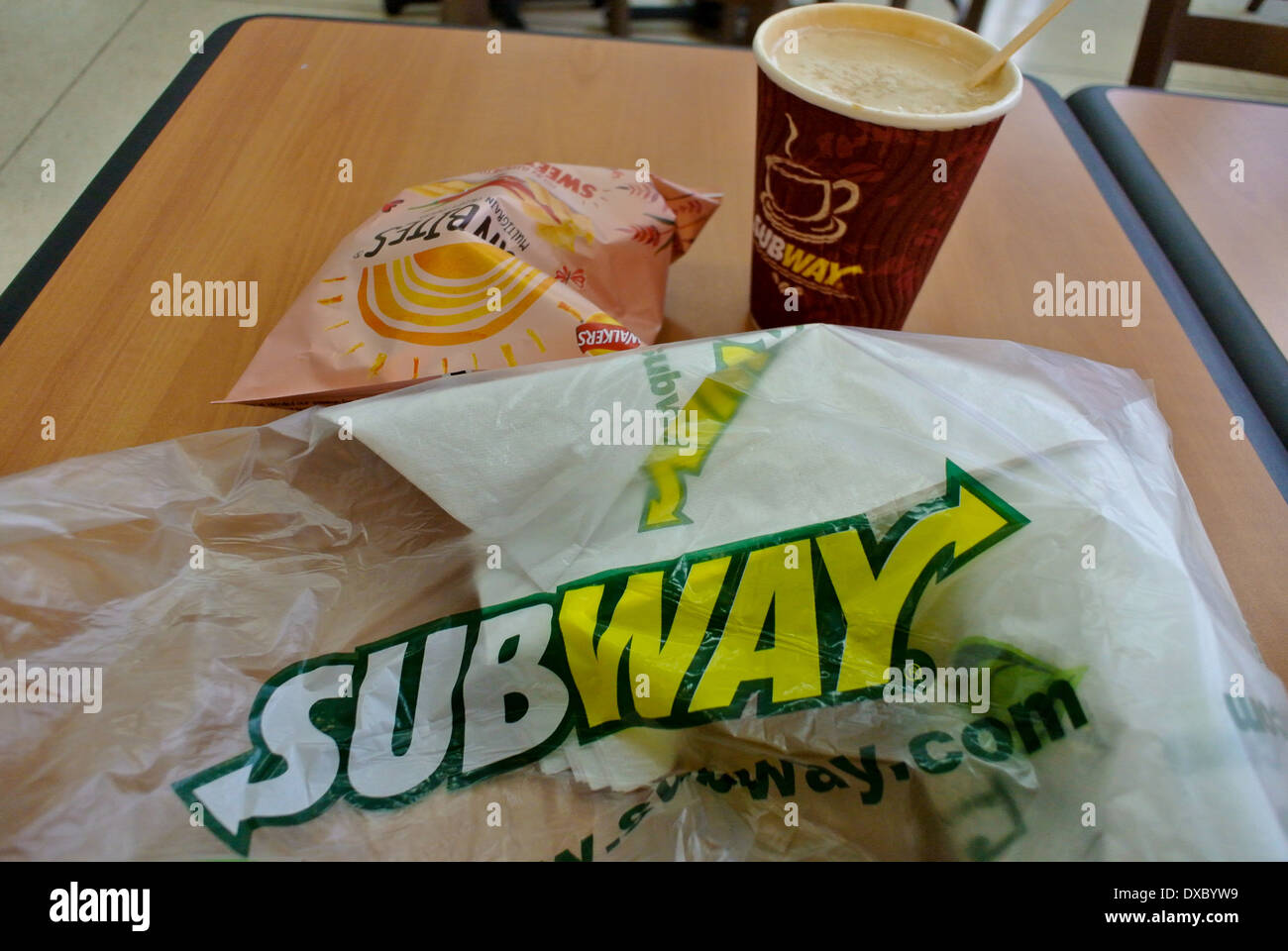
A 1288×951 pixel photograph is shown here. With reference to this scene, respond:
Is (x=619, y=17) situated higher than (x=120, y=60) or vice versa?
(x=619, y=17)

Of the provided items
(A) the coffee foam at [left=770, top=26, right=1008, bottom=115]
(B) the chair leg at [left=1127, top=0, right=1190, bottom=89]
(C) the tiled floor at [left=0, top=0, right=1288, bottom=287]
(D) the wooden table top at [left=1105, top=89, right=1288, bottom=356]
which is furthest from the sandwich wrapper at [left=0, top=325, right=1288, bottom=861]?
(C) the tiled floor at [left=0, top=0, right=1288, bottom=287]

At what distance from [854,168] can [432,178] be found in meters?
0.32

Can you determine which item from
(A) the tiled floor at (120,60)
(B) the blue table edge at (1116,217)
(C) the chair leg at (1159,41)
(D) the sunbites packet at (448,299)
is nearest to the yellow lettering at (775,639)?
(D) the sunbites packet at (448,299)

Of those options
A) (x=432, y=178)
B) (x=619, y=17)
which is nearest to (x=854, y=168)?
(x=432, y=178)

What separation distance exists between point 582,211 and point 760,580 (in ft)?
Result: 0.77

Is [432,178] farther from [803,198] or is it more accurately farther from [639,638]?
[639,638]

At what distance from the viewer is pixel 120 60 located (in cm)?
183

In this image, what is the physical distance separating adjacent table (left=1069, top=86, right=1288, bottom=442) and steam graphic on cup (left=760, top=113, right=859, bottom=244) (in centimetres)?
29

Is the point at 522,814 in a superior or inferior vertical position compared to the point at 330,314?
inferior

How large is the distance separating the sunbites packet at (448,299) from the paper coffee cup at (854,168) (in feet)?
0.30

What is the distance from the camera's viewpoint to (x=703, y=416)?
36cm

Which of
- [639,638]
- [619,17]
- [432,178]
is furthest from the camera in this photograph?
[619,17]
